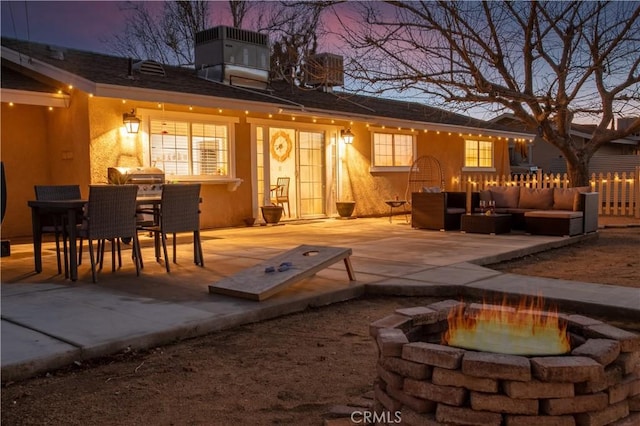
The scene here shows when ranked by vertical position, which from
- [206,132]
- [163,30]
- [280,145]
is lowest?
[280,145]

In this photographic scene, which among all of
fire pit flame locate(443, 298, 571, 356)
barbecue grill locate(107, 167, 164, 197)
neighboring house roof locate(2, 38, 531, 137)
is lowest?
fire pit flame locate(443, 298, 571, 356)

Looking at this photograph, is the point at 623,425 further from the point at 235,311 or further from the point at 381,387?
the point at 235,311

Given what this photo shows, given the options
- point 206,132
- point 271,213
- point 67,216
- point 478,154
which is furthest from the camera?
point 478,154

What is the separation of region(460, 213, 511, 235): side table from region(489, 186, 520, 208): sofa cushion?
67cm

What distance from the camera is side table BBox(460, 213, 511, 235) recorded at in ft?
31.9

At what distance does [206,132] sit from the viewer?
10.7 m

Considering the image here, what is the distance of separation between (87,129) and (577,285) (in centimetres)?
749

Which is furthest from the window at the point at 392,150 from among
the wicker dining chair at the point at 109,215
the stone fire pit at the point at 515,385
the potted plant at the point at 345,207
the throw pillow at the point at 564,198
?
the stone fire pit at the point at 515,385

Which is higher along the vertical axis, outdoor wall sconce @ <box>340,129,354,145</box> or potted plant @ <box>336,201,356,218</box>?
outdoor wall sconce @ <box>340,129,354,145</box>

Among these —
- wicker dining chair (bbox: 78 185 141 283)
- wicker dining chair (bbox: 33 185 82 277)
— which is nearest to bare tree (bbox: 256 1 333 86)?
wicker dining chair (bbox: 33 185 82 277)

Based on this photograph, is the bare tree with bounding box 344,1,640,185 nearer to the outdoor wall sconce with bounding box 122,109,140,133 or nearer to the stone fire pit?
the outdoor wall sconce with bounding box 122,109,140,133

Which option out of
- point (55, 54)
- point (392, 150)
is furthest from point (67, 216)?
point (392, 150)

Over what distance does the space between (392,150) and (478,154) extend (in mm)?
4380

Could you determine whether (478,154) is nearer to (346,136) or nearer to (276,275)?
(346,136)
